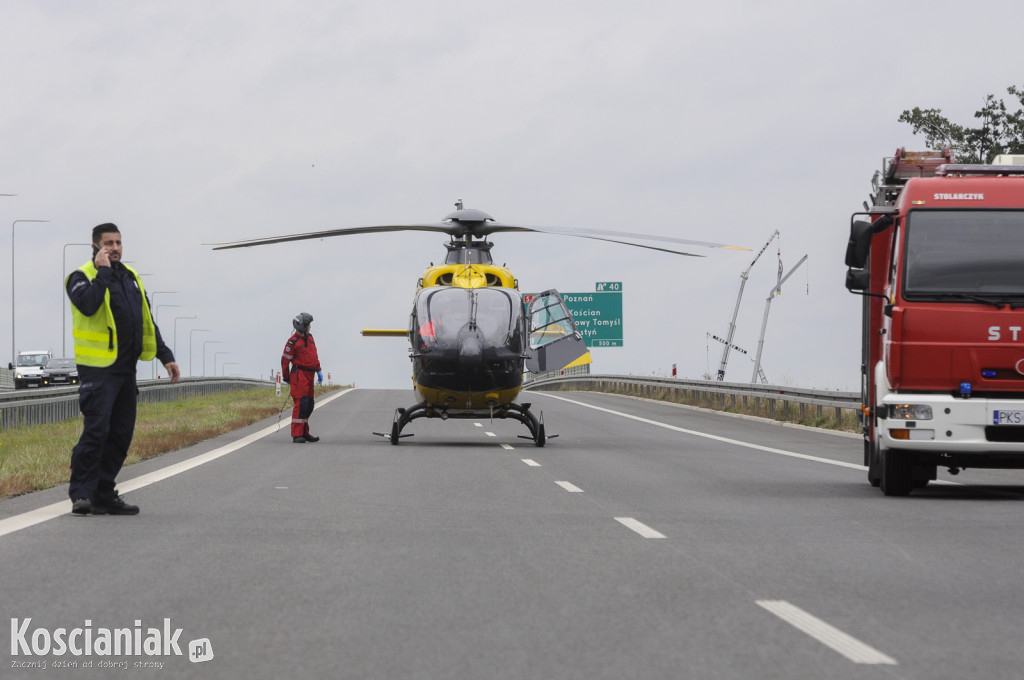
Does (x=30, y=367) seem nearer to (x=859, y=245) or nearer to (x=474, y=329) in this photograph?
(x=474, y=329)

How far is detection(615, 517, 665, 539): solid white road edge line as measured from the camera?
1064 centimetres

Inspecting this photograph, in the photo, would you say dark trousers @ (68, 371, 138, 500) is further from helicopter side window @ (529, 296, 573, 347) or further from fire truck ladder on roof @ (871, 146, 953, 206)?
helicopter side window @ (529, 296, 573, 347)

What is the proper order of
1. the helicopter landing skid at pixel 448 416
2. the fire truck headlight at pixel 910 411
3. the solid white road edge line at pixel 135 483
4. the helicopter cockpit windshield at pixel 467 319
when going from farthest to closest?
1. the helicopter landing skid at pixel 448 416
2. the helicopter cockpit windshield at pixel 467 319
3. the fire truck headlight at pixel 910 411
4. the solid white road edge line at pixel 135 483

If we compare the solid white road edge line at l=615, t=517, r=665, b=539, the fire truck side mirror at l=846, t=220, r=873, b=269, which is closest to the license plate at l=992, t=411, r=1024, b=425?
the fire truck side mirror at l=846, t=220, r=873, b=269

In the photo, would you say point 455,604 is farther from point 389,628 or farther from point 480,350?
point 480,350

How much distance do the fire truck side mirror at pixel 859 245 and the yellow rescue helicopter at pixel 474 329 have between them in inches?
326

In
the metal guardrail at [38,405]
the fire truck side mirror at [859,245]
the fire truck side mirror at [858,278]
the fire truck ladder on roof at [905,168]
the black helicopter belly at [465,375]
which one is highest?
the fire truck ladder on roof at [905,168]

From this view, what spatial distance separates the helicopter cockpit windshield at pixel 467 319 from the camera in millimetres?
22781

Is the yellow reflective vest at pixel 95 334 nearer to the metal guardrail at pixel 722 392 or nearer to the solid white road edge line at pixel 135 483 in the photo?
the solid white road edge line at pixel 135 483

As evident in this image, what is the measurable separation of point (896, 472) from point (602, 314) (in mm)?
52169

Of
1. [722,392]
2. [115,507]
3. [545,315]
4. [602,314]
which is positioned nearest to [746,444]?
[545,315]

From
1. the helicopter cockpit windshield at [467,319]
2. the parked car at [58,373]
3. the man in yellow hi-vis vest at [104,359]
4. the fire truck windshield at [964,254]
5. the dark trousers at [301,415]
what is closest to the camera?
the man in yellow hi-vis vest at [104,359]

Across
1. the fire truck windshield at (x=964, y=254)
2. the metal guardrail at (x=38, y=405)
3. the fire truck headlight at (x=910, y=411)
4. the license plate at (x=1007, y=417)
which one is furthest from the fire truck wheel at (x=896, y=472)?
the metal guardrail at (x=38, y=405)

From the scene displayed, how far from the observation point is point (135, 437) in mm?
23766
